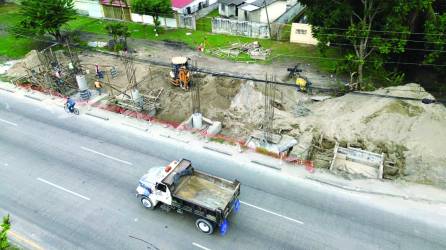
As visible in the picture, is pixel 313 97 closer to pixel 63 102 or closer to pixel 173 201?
pixel 173 201

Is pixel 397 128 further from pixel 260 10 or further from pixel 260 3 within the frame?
pixel 260 3

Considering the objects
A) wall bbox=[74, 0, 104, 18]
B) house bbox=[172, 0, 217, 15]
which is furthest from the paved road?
wall bbox=[74, 0, 104, 18]

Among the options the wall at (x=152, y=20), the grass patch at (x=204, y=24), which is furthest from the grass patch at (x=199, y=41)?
the wall at (x=152, y=20)

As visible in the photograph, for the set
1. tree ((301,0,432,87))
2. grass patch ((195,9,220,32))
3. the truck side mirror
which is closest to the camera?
the truck side mirror

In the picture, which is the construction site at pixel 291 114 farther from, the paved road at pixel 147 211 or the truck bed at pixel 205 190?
the truck bed at pixel 205 190

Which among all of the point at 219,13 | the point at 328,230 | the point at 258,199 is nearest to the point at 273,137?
the point at 258,199

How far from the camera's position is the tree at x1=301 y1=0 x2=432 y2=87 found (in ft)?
97.5

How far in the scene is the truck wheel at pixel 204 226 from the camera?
2066cm

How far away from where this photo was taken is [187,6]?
52094 mm

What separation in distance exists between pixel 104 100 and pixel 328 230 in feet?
78.6

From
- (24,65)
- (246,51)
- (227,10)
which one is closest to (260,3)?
(227,10)

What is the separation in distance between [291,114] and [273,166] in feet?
21.5

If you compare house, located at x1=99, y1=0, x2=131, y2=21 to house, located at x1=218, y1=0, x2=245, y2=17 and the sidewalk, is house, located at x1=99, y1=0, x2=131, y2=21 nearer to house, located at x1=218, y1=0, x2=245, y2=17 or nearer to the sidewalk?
house, located at x1=218, y1=0, x2=245, y2=17

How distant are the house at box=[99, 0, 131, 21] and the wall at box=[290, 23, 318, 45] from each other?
2414cm
